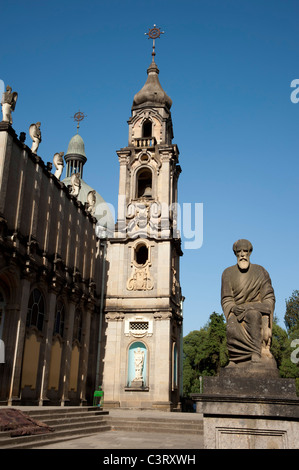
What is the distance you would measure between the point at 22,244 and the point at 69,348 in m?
9.13

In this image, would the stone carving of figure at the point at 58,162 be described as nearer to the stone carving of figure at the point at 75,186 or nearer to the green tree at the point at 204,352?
the stone carving of figure at the point at 75,186

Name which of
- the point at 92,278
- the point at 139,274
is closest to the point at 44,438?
the point at 92,278

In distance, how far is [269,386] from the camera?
8156 millimetres

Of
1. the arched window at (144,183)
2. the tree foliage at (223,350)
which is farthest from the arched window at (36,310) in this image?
the tree foliage at (223,350)

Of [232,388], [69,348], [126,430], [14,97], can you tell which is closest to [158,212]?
[69,348]

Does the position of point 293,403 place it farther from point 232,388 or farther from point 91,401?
point 91,401

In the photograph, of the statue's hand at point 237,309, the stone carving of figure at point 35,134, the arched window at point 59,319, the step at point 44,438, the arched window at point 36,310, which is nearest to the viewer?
the statue's hand at point 237,309

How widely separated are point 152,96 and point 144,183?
843 cm

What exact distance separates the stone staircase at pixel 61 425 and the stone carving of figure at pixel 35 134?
16312mm

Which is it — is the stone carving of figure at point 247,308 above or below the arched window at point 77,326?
below

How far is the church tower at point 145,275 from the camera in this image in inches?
1403

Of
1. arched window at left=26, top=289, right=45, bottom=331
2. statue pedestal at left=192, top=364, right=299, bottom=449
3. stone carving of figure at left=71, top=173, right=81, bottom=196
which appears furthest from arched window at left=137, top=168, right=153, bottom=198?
statue pedestal at left=192, top=364, right=299, bottom=449

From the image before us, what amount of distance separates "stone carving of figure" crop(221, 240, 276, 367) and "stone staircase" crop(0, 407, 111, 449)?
8.01 meters

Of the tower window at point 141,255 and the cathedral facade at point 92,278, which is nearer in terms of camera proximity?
the cathedral facade at point 92,278
